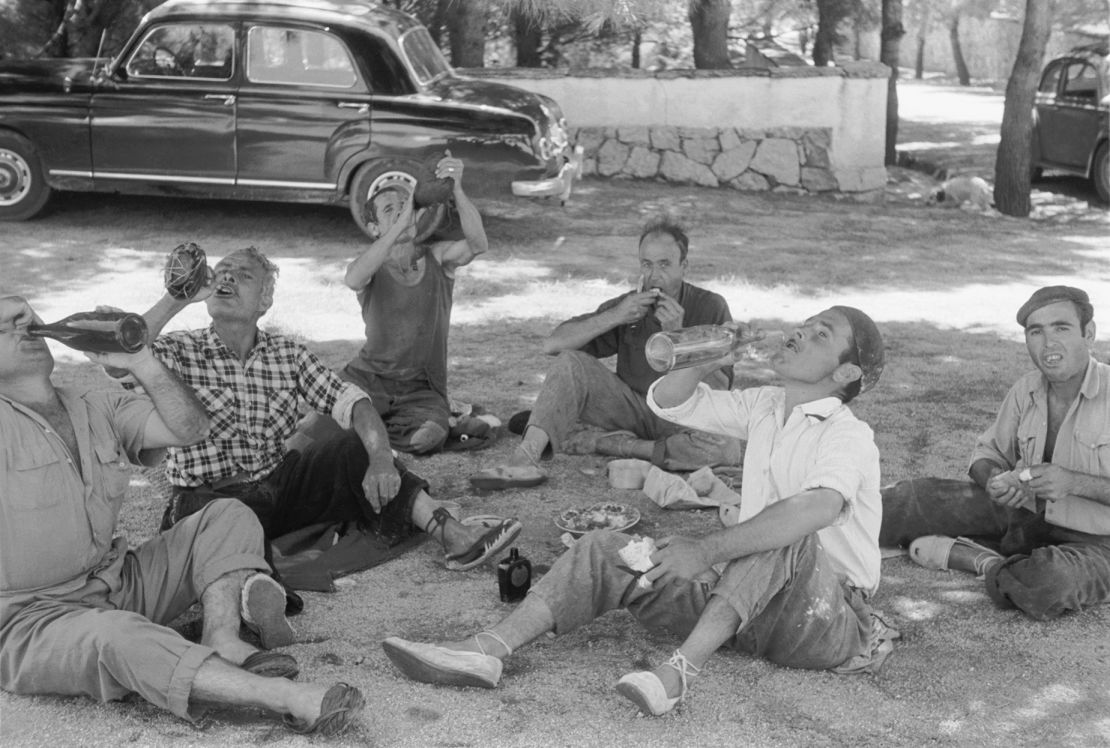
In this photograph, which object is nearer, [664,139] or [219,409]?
[219,409]

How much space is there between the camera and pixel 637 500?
540 cm

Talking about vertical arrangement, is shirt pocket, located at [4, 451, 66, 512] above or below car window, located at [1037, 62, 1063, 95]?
below

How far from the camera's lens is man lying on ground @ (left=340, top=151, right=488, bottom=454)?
19.1ft

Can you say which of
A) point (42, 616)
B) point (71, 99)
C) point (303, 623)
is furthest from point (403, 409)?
point (71, 99)

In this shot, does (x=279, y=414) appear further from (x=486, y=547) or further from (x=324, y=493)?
(x=486, y=547)

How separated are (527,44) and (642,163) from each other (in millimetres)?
2551

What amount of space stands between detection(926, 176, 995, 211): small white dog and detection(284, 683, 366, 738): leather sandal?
39.3 ft

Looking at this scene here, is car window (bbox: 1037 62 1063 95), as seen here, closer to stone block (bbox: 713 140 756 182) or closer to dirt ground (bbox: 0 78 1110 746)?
dirt ground (bbox: 0 78 1110 746)

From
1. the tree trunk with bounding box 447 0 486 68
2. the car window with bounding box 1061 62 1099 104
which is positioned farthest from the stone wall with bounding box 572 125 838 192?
the car window with bounding box 1061 62 1099 104

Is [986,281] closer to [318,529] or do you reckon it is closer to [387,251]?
[387,251]

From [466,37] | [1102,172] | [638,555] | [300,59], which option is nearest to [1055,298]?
[638,555]

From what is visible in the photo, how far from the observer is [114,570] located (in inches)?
145

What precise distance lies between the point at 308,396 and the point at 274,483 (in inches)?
12.5

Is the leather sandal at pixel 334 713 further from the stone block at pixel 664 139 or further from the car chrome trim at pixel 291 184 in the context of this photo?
the stone block at pixel 664 139
